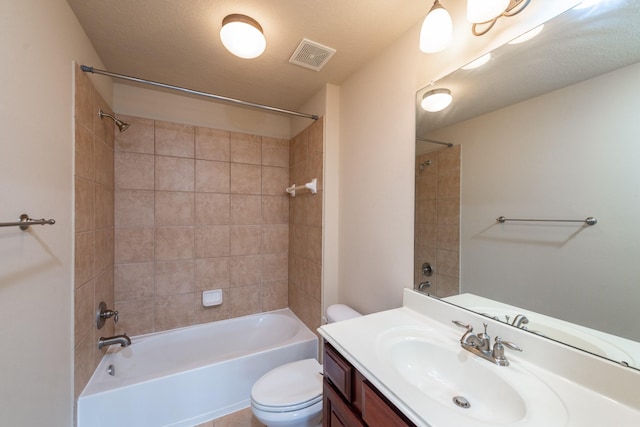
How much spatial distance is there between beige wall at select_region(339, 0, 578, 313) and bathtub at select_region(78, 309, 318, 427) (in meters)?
0.81

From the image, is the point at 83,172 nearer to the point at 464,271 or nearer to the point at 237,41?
the point at 237,41

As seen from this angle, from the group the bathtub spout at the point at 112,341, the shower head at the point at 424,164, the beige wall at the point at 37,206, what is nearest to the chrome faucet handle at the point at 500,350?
the shower head at the point at 424,164

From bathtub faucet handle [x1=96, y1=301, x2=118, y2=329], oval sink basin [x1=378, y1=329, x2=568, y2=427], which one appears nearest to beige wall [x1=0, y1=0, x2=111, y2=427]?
bathtub faucet handle [x1=96, y1=301, x2=118, y2=329]

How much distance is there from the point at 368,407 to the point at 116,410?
1.59m

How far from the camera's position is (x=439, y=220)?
114cm

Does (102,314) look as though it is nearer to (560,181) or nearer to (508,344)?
(508,344)

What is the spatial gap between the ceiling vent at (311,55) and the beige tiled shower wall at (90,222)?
1227 millimetres

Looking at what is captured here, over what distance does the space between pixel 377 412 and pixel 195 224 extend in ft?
6.64

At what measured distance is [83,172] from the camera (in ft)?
4.31

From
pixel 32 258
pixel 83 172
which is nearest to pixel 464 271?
pixel 32 258

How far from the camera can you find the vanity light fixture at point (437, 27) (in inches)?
36.1

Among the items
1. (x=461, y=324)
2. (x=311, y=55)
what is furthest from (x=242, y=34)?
(x=461, y=324)

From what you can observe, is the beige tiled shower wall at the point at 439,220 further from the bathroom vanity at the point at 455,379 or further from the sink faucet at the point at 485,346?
the sink faucet at the point at 485,346

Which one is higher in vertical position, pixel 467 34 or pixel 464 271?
pixel 467 34
